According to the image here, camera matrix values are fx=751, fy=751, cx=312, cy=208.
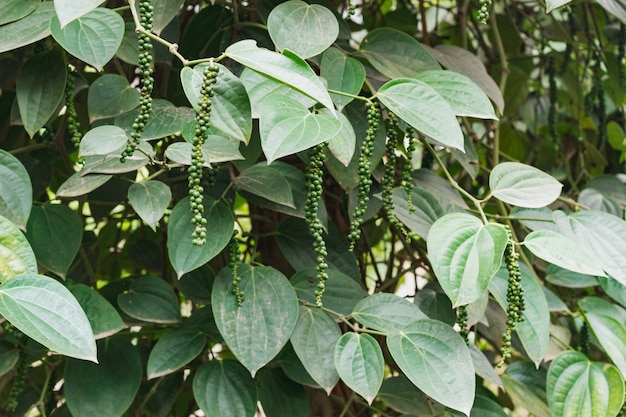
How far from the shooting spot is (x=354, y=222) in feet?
2.51

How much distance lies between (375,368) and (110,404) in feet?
0.98

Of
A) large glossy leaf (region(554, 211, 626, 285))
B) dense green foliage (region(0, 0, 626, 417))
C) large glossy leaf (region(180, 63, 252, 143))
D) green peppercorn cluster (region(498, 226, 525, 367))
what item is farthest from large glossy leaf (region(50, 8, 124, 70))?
large glossy leaf (region(554, 211, 626, 285))

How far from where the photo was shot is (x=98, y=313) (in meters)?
0.80

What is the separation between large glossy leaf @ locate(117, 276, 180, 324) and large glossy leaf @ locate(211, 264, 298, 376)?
0.34 feet

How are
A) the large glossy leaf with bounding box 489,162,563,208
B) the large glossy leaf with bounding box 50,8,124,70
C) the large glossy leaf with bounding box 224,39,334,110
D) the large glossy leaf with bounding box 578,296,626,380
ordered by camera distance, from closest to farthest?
1. the large glossy leaf with bounding box 224,39,334,110
2. the large glossy leaf with bounding box 50,8,124,70
3. the large glossy leaf with bounding box 489,162,563,208
4. the large glossy leaf with bounding box 578,296,626,380

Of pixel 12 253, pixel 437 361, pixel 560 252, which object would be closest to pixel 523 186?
pixel 560 252

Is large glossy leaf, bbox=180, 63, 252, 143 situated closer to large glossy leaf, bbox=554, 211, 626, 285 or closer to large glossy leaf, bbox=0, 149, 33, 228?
large glossy leaf, bbox=0, 149, 33, 228

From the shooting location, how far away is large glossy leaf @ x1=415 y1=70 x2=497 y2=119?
2.61ft

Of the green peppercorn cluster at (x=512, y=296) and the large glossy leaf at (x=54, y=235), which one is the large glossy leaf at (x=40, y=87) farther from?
the green peppercorn cluster at (x=512, y=296)

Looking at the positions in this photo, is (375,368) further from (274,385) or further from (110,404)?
(110,404)

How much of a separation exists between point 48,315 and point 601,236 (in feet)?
2.03

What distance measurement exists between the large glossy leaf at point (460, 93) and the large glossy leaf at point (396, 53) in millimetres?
70

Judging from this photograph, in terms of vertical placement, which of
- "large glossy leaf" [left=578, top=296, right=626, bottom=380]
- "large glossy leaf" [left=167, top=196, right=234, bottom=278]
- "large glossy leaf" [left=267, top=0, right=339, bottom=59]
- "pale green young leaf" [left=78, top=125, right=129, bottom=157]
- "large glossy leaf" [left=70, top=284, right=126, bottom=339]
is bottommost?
"large glossy leaf" [left=578, top=296, right=626, bottom=380]

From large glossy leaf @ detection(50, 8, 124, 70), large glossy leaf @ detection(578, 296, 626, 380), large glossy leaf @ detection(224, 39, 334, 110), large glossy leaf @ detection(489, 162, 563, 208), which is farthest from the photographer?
large glossy leaf @ detection(578, 296, 626, 380)
